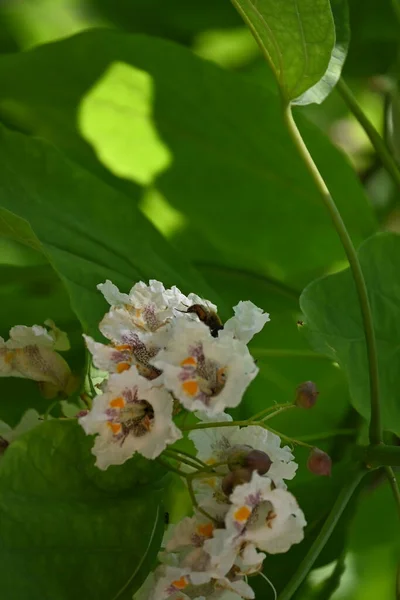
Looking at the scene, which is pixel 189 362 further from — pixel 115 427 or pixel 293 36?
pixel 293 36

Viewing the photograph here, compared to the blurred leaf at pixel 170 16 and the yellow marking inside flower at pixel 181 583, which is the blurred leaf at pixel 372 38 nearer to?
the blurred leaf at pixel 170 16

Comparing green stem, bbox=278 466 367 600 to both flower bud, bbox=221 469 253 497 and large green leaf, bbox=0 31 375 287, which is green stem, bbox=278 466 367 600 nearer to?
flower bud, bbox=221 469 253 497

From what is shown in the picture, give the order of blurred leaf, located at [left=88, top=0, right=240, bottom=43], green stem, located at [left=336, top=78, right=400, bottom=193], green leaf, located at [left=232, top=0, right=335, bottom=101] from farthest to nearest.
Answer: blurred leaf, located at [left=88, top=0, right=240, bottom=43] → green stem, located at [left=336, top=78, right=400, bottom=193] → green leaf, located at [left=232, top=0, right=335, bottom=101]

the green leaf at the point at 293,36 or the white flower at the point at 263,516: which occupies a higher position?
the green leaf at the point at 293,36

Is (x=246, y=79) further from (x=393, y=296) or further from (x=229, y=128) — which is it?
(x=393, y=296)

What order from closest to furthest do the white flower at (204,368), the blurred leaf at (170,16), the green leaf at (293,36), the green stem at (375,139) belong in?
the white flower at (204,368) < the green leaf at (293,36) < the green stem at (375,139) < the blurred leaf at (170,16)

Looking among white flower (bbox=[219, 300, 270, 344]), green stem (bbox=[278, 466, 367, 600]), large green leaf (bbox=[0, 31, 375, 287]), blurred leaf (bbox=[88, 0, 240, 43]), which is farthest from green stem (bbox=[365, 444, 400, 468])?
blurred leaf (bbox=[88, 0, 240, 43])

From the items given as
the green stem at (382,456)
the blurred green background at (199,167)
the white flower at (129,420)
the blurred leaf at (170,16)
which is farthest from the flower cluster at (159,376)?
the blurred leaf at (170,16)

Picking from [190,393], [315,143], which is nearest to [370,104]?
[315,143]
